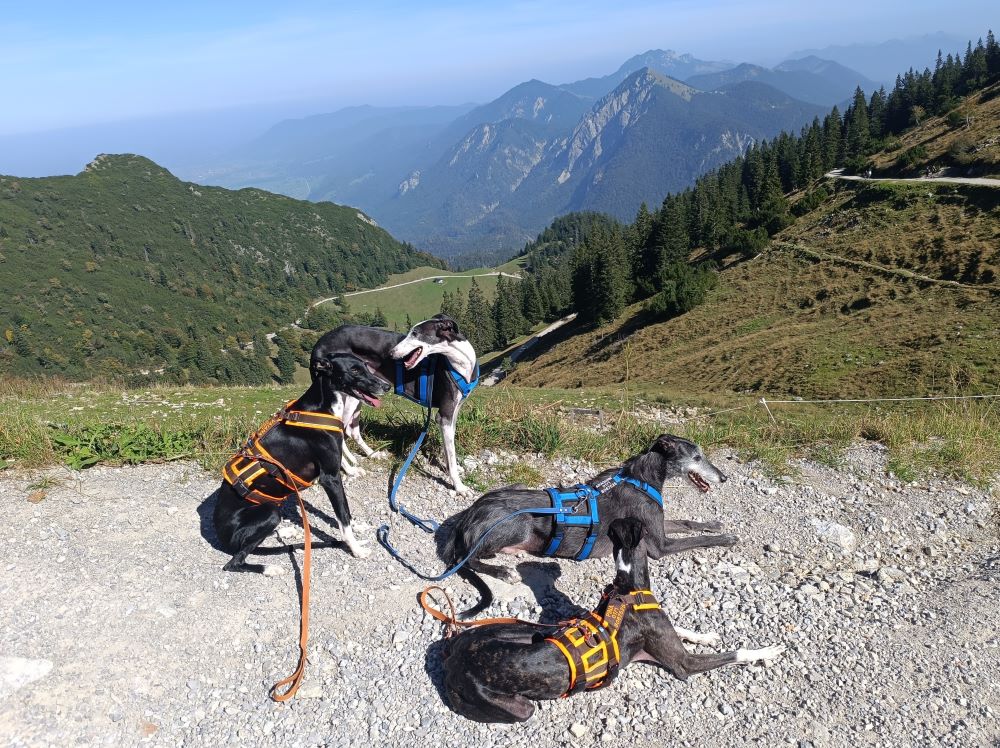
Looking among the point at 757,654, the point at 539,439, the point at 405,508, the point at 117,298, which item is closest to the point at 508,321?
the point at 539,439

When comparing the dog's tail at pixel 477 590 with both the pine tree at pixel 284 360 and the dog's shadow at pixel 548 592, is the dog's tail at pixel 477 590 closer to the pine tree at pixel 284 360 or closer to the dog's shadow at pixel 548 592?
the dog's shadow at pixel 548 592

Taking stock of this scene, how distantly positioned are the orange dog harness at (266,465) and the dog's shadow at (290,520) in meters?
0.63

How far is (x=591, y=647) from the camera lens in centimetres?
427

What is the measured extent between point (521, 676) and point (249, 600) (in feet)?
9.03

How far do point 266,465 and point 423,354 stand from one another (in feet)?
6.79

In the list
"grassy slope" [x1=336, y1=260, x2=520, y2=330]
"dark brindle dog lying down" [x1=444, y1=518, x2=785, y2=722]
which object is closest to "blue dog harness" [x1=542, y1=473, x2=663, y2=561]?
"dark brindle dog lying down" [x1=444, y1=518, x2=785, y2=722]

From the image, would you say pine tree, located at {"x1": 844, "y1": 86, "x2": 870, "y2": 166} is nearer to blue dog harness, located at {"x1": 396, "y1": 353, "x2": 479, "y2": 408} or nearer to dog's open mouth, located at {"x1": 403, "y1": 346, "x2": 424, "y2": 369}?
blue dog harness, located at {"x1": 396, "y1": 353, "x2": 479, "y2": 408}

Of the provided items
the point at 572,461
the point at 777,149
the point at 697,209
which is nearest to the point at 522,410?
the point at 572,461

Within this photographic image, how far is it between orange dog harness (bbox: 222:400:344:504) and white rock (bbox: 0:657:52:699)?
74.9 inches

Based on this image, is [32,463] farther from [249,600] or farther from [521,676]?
[521,676]

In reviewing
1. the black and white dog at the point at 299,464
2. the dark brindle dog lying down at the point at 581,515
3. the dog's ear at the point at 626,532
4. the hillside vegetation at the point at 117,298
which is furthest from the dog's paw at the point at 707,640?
the hillside vegetation at the point at 117,298

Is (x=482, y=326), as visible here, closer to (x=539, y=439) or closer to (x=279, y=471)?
(x=539, y=439)

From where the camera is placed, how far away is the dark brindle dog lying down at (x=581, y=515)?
5.47 m

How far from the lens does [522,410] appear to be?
9.31m
